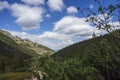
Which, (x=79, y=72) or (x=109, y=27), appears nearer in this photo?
(x=109, y=27)

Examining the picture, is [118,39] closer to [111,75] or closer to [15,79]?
[111,75]

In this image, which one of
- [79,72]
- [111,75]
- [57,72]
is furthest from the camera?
[57,72]

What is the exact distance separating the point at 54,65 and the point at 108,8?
89.9m

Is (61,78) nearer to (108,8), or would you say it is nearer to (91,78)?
(91,78)

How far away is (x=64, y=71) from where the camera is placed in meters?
93.1

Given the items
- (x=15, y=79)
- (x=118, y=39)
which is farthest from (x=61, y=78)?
(x=15, y=79)

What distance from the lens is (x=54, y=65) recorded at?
365ft

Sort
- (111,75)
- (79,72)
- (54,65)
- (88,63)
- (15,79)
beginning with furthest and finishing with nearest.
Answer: (15,79)
(54,65)
(88,63)
(79,72)
(111,75)

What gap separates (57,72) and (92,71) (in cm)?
2256

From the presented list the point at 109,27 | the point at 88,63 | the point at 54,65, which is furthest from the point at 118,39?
the point at 54,65

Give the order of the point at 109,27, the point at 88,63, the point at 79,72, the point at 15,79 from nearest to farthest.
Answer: the point at 109,27
the point at 79,72
the point at 88,63
the point at 15,79

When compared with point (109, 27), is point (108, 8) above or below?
above

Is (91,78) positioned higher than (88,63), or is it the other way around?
(88,63)

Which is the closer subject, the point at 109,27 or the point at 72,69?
the point at 109,27
